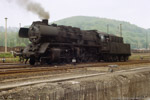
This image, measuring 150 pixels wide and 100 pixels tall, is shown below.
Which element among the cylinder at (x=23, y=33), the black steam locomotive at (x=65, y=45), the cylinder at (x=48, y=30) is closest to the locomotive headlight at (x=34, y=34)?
the black steam locomotive at (x=65, y=45)

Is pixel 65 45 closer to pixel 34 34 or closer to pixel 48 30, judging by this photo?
pixel 48 30

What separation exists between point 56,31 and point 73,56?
3.62 metres

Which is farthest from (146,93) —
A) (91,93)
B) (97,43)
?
(97,43)

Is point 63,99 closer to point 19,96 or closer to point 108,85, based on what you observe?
point 19,96

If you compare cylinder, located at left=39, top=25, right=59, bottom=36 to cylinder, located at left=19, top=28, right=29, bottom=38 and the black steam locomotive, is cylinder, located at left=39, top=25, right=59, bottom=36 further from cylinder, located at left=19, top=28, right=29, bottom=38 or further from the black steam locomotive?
cylinder, located at left=19, top=28, right=29, bottom=38

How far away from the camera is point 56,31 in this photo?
1842cm

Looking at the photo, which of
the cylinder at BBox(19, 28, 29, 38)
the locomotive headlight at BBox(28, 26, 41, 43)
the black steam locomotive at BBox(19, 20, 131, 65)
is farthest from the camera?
the cylinder at BBox(19, 28, 29, 38)

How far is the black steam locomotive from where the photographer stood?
17.2 metres

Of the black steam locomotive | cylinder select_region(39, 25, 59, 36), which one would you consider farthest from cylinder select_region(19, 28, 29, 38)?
cylinder select_region(39, 25, 59, 36)

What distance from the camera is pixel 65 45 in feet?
63.3

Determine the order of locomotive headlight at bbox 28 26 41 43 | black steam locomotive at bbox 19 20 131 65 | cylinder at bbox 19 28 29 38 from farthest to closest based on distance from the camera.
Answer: cylinder at bbox 19 28 29 38 < locomotive headlight at bbox 28 26 41 43 < black steam locomotive at bbox 19 20 131 65

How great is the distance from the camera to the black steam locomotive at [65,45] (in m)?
17.2

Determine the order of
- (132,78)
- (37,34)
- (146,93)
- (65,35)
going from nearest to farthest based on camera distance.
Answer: (132,78)
(146,93)
(37,34)
(65,35)

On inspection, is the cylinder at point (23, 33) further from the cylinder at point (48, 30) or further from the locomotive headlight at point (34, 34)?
the cylinder at point (48, 30)
